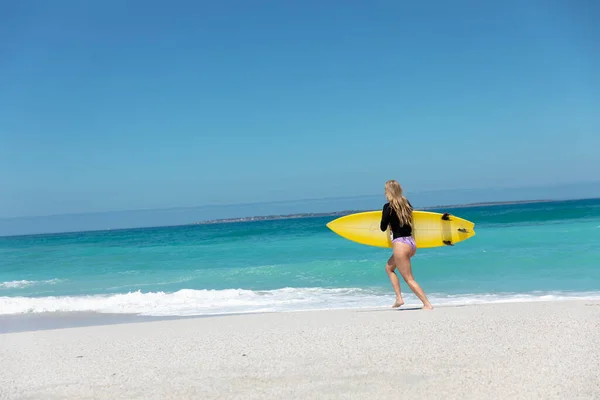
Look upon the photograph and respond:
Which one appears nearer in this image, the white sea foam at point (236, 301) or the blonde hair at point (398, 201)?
the blonde hair at point (398, 201)

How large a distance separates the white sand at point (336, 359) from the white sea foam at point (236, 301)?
261cm

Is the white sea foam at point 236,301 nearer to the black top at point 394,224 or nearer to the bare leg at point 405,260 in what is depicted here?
the bare leg at point 405,260

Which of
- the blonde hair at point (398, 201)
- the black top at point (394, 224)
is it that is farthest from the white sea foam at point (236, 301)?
the blonde hair at point (398, 201)

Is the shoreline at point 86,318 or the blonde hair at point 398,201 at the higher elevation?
the blonde hair at point 398,201

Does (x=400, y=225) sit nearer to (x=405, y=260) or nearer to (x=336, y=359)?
(x=405, y=260)

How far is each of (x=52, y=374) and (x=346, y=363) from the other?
2.33 m

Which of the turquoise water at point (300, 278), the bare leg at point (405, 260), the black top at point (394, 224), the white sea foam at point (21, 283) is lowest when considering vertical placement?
the white sea foam at point (21, 283)

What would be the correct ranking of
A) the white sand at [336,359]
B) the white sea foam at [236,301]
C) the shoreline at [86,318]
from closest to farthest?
the white sand at [336,359]
the shoreline at [86,318]
the white sea foam at [236,301]

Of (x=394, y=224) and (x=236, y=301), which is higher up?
(x=394, y=224)

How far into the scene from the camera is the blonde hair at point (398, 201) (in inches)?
253

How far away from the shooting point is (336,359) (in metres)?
4.24

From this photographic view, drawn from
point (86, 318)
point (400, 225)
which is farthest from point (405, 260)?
point (86, 318)

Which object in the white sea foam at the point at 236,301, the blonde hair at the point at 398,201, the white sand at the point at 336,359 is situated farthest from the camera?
the white sea foam at the point at 236,301

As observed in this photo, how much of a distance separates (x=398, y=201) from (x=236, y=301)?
16.0 feet
